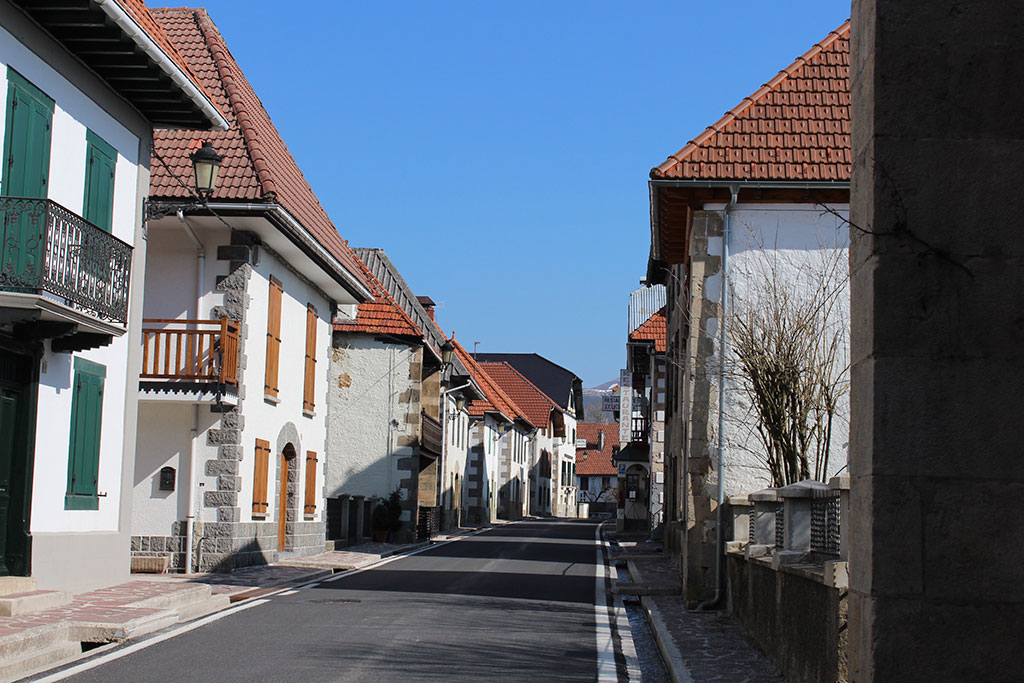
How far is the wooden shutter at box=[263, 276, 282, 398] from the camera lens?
72.4ft


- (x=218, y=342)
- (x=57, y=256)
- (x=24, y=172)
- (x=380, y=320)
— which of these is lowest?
(x=218, y=342)

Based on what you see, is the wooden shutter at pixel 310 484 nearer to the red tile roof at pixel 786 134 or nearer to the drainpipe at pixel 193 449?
the drainpipe at pixel 193 449

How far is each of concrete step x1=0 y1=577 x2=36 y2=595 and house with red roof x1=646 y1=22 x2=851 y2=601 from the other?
26.4 ft

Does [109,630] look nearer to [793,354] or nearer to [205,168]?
[205,168]

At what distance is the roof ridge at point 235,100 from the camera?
66.1 ft

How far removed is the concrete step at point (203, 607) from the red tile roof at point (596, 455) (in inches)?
3644

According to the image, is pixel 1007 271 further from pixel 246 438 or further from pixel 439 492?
pixel 439 492

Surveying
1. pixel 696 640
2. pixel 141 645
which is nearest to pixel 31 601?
pixel 141 645

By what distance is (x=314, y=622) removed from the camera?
12.9 m

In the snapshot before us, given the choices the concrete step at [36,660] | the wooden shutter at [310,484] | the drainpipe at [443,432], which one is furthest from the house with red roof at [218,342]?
the drainpipe at [443,432]

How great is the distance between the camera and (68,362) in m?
14.4

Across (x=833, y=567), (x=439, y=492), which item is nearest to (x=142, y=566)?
(x=833, y=567)

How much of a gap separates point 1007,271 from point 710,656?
6013mm

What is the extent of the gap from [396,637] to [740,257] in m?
7.88
